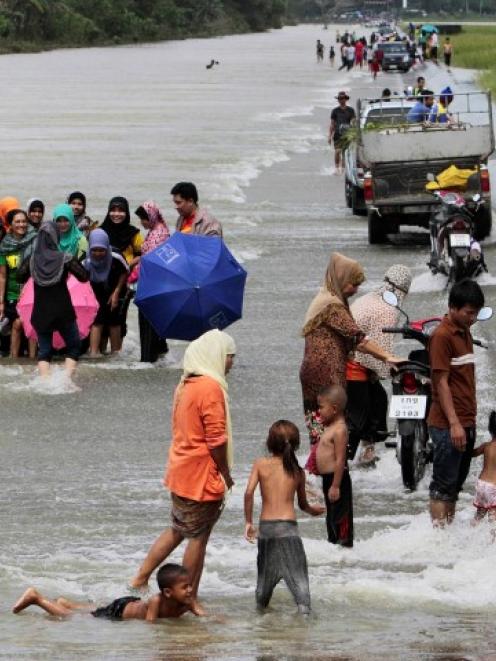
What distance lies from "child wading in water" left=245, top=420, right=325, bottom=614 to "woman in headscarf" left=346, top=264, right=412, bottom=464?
281 centimetres

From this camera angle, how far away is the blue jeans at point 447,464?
10141 millimetres

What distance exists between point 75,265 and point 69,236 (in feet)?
3.21

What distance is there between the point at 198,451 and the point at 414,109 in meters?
18.8

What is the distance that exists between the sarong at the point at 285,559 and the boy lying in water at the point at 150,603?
401mm

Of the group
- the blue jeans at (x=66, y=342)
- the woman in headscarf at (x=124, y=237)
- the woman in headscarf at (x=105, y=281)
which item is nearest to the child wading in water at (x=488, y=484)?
the blue jeans at (x=66, y=342)

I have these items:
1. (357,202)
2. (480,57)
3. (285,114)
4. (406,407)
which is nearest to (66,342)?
(406,407)

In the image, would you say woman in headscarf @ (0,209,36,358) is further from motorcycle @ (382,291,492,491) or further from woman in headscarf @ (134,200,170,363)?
motorcycle @ (382,291,492,491)

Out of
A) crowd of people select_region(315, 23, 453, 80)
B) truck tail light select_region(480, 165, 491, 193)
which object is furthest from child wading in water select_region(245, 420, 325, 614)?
crowd of people select_region(315, 23, 453, 80)

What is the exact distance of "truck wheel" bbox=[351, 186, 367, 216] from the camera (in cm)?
2873

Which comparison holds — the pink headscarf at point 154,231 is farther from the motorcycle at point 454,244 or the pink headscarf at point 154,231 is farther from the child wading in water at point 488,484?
the child wading in water at point 488,484

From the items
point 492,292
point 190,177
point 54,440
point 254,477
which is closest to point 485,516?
point 254,477

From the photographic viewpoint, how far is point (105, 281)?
1641 centimetres

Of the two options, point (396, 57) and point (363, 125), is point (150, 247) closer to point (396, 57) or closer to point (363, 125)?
point (363, 125)

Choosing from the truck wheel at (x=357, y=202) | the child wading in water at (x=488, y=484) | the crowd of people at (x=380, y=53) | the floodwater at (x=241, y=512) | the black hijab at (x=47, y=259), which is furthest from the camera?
the crowd of people at (x=380, y=53)
